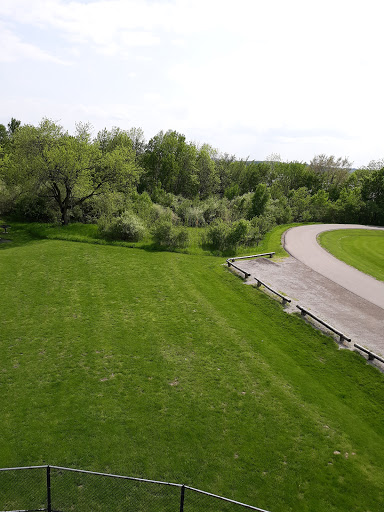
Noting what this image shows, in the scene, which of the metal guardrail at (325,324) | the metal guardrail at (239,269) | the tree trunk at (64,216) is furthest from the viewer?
the tree trunk at (64,216)

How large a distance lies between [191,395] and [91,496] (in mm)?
4885

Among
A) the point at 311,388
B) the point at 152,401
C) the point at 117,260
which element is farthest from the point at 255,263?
the point at 152,401

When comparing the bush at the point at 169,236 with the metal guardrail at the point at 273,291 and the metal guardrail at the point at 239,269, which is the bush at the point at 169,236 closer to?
the metal guardrail at the point at 239,269

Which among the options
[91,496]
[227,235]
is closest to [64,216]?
[227,235]

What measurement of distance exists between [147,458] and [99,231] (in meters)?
26.7

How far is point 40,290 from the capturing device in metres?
20.0

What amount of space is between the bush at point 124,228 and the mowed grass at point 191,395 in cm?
1170

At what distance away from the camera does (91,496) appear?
8.27 metres

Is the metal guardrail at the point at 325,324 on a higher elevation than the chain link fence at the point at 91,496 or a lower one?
higher

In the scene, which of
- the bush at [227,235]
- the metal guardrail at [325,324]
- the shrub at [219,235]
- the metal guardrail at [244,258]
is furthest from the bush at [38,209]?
the metal guardrail at [325,324]

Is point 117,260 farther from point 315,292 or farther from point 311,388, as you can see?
point 311,388

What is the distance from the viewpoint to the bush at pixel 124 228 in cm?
3191

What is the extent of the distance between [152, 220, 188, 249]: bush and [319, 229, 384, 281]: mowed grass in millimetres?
15354

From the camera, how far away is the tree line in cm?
3294
